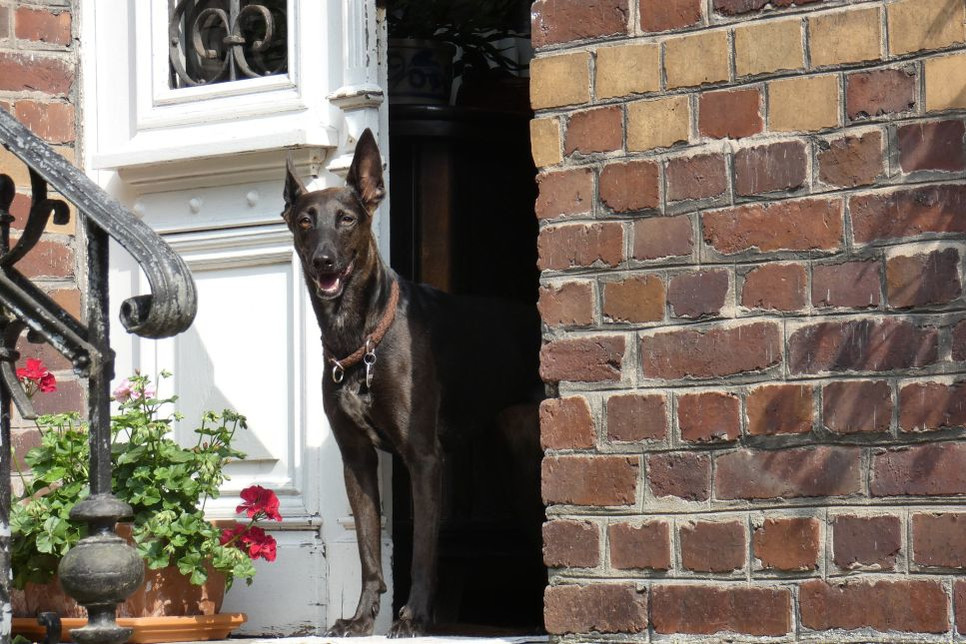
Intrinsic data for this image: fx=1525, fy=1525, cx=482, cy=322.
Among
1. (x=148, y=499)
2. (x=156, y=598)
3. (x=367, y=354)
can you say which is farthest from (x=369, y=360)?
(x=156, y=598)

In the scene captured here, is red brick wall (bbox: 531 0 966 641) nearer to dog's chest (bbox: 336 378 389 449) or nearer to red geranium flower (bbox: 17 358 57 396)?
dog's chest (bbox: 336 378 389 449)

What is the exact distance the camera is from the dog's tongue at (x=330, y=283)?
3979 millimetres

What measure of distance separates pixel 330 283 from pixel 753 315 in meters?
1.36

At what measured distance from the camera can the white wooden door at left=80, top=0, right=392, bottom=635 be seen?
4266mm

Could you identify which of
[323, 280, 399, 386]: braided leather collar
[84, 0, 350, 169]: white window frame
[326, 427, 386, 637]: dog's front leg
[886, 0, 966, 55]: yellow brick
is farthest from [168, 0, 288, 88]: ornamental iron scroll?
[886, 0, 966, 55]: yellow brick

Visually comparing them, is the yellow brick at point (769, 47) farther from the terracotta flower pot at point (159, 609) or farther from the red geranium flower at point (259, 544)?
the terracotta flower pot at point (159, 609)

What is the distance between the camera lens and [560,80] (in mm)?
3260

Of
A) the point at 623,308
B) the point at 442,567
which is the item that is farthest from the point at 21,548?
the point at 623,308

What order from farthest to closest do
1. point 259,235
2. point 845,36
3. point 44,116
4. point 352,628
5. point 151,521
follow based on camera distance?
1. point 44,116
2. point 259,235
3. point 352,628
4. point 151,521
5. point 845,36

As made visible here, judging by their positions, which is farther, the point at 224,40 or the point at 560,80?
the point at 224,40

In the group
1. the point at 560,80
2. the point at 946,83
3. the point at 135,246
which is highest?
the point at 560,80

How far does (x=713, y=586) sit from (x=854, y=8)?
1158 millimetres

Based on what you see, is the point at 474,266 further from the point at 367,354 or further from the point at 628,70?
the point at 628,70

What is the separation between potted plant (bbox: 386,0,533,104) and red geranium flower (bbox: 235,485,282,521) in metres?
1.59
